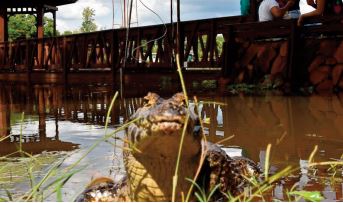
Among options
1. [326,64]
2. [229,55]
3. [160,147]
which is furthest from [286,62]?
[160,147]

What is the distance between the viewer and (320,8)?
10.1m

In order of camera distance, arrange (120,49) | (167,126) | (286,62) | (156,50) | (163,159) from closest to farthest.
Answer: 1. (167,126)
2. (163,159)
3. (286,62)
4. (120,49)
5. (156,50)

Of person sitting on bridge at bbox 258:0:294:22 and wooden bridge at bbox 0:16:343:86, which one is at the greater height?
person sitting on bridge at bbox 258:0:294:22

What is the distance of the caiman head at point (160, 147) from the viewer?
1924 millimetres

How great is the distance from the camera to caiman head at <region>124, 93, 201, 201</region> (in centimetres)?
192

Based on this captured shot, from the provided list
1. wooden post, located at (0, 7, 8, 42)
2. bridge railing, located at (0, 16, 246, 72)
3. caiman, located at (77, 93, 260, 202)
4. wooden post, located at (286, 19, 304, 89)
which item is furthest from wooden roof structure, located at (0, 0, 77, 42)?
caiman, located at (77, 93, 260, 202)

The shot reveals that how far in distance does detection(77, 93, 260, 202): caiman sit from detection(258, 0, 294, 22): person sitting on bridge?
788 centimetres

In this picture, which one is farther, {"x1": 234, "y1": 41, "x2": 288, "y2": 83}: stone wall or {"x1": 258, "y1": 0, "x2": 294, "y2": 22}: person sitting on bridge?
{"x1": 234, "y1": 41, "x2": 288, "y2": 83}: stone wall

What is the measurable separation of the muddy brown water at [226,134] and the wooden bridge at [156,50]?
69.1 inches

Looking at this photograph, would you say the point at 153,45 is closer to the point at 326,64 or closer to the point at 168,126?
the point at 326,64

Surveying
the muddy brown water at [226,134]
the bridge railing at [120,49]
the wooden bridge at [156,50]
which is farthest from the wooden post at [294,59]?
the bridge railing at [120,49]

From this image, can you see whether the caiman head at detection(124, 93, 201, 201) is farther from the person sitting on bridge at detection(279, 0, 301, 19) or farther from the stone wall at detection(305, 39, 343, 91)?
the person sitting on bridge at detection(279, 0, 301, 19)

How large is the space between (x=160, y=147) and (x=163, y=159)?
13cm

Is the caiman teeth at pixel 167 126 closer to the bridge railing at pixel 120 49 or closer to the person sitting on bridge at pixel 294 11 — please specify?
the bridge railing at pixel 120 49
